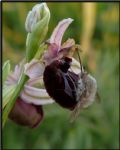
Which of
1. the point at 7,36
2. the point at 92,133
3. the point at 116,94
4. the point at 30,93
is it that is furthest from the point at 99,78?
the point at 30,93

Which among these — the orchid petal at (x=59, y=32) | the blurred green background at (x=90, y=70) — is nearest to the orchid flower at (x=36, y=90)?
the orchid petal at (x=59, y=32)

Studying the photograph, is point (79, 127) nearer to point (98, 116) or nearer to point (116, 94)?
point (98, 116)

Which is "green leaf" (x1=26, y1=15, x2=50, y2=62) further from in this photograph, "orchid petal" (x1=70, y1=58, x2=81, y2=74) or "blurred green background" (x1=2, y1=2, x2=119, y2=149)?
"blurred green background" (x1=2, y1=2, x2=119, y2=149)

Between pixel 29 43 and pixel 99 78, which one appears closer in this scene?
pixel 29 43

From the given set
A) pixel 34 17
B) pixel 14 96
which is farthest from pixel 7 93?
pixel 34 17

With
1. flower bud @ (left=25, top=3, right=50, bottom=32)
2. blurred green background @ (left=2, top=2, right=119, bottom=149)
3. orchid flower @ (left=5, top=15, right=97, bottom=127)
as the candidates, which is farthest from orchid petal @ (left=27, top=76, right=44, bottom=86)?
blurred green background @ (left=2, top=2, right=119, bottom=149)

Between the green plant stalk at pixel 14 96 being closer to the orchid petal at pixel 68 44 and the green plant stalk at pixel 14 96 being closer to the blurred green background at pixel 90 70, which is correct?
the orchid petal at pixel 68 44

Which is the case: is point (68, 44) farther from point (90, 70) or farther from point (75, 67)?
point (90, 70)
